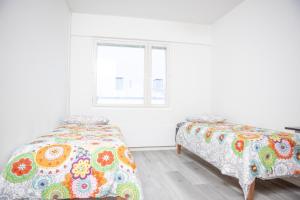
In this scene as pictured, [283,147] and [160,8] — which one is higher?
[160,8]

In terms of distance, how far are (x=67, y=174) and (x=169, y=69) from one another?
9.80ft

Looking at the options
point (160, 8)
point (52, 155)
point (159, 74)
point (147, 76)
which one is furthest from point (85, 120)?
point (160, 8)

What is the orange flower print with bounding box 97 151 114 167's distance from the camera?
1.41m

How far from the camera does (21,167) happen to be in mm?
1295

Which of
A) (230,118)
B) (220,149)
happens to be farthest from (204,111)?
(220,149)

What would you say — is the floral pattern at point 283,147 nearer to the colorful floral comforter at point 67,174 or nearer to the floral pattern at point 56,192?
the colorful floral comforter at point 67,174

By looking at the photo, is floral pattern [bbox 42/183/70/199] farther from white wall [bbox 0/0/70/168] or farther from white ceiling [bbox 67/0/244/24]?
white ceiling [bbox 67/0/244/24]

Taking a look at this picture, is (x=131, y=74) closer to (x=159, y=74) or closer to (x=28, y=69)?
(x=159, y=74)

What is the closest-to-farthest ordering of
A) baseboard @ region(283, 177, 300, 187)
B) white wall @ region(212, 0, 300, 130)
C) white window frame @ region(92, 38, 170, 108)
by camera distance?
baseboard @ region(283, 177, 300, 187) < white wall @ region(212, 0, 300, 130) < white window frame @ region(92, 38, 170, 108)

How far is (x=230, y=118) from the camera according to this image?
3.43 m

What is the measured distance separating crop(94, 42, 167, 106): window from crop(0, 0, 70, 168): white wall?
100 cm

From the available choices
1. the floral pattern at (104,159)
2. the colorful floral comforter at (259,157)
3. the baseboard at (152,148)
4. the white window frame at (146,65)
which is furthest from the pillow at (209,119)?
the floral pattern at (104,159)

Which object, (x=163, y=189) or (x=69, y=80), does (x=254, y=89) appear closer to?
(x=163, y=189)

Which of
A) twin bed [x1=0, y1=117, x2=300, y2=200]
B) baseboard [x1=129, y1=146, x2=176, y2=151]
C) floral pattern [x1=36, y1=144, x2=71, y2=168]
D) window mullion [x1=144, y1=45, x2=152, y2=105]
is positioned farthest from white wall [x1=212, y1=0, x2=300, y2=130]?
floral pattern [x1=36, y1=144, x2=71, y2=168]
